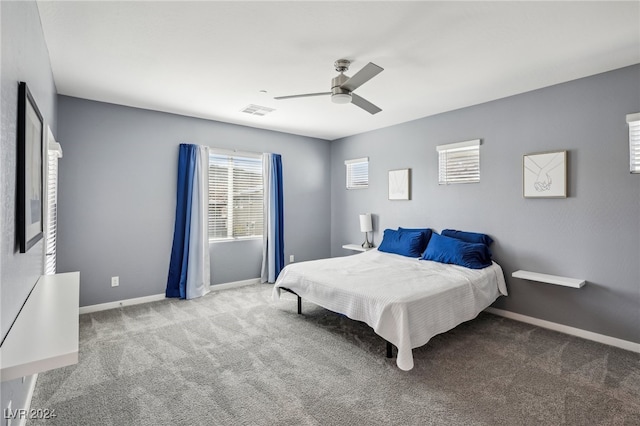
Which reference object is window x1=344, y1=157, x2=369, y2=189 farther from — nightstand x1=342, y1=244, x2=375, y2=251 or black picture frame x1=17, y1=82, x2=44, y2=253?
black picture frame x1=17, y1=82, x2=44, y2=253

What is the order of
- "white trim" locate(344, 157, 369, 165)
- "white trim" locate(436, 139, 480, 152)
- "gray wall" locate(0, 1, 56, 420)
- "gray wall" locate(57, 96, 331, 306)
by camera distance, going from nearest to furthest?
"gray wall" locate(0, 1, 56, 420), "gray wall" locate(57, 96, 331, 306), "white trim" locate(436, 139, 480, 152), "white trim" locate(344, 157, 369, 165)

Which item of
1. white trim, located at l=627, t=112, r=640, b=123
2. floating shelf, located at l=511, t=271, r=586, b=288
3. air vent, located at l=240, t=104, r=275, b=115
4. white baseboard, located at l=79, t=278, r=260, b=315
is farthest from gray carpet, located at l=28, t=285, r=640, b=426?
air vent, located at l=240, t=104, r=275, b=115

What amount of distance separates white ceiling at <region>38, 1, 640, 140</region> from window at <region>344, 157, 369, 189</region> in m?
1.81

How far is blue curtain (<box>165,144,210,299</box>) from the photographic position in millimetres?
4516

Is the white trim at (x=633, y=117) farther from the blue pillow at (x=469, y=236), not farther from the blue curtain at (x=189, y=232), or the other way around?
the blue curtain at (x=189, y=232)

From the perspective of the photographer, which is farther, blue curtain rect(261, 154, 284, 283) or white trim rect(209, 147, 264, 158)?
blue curtain rect(261, 154, 284, 283)

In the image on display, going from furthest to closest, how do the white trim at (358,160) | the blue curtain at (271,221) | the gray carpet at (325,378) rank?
the white trim at (358,160)
the blue curtain at (271,221)
the gray carpet at (325,378)

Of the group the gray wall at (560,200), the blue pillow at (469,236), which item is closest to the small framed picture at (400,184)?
the gray wall at (560,200)

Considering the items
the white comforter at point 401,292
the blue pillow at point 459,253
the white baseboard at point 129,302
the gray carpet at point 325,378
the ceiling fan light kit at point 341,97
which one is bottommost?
the gray carpet at point 325,378

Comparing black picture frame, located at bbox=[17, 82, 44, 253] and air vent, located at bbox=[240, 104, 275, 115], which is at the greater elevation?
air vent, located at bbox=[240, 104, 275, 115]

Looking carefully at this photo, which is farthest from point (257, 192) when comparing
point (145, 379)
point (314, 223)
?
point (145, 379)

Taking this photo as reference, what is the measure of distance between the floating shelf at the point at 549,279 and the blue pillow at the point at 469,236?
50 centimetres

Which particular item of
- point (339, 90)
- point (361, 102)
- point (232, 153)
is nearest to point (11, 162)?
point (339, 90)

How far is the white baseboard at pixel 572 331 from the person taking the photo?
120 inches
